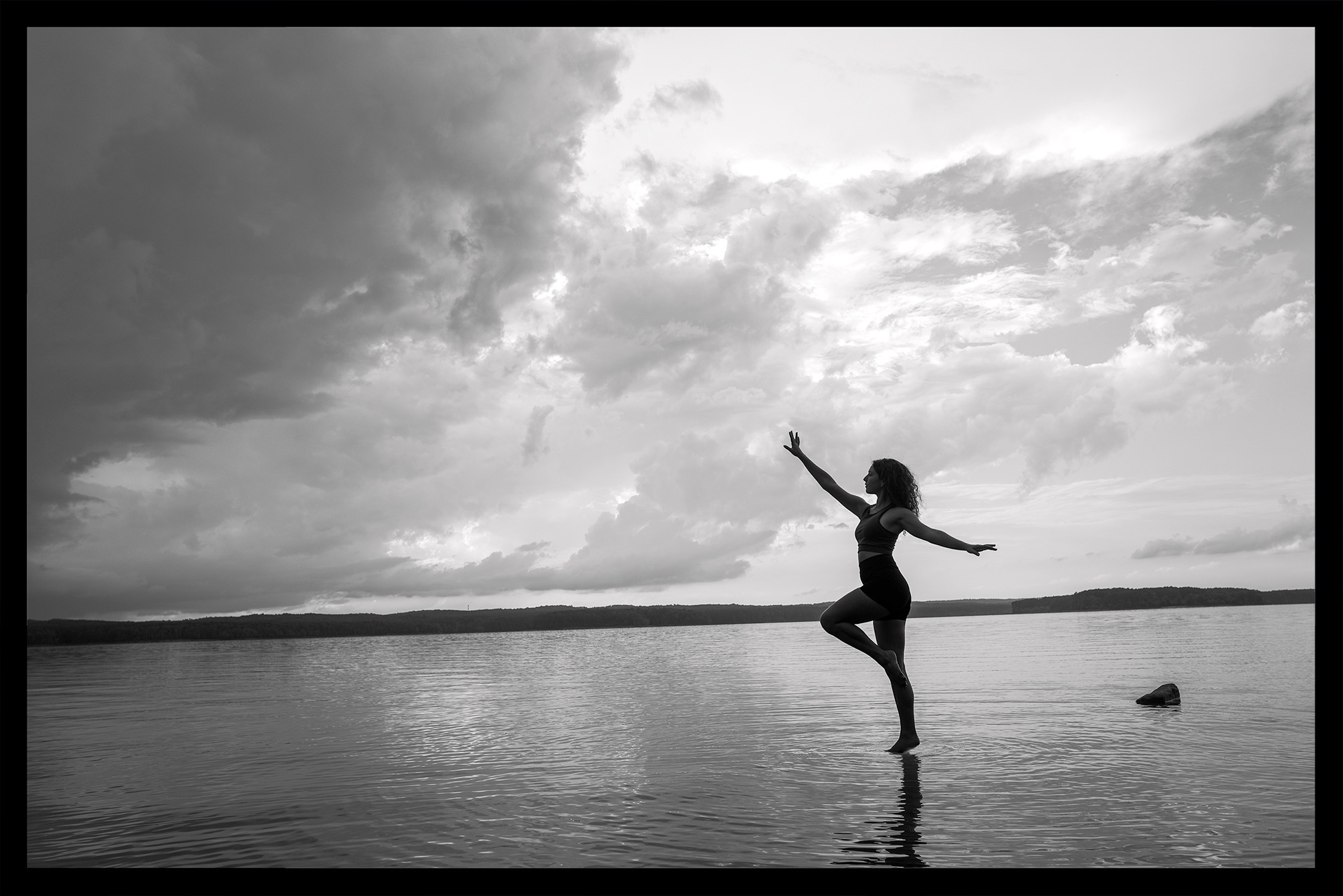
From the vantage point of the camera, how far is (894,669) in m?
7.06

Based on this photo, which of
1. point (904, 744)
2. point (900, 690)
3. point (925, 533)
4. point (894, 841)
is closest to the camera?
point (894, 841)

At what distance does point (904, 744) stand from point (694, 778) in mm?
1819

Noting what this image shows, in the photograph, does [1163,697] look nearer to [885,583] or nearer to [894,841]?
[885,583]

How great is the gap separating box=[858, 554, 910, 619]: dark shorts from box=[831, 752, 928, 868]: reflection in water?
2.08m

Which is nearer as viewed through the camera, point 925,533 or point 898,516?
point 925,533

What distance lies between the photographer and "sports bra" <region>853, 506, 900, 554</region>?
7.12 meters

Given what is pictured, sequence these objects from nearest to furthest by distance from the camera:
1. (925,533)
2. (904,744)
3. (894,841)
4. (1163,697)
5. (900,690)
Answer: (894,841), (925,533), (904,744), (900,690), (1163,697)

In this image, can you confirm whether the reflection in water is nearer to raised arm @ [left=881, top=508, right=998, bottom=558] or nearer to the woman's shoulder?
raised arm @ [left=881, top=508, right=998, bottom=558]

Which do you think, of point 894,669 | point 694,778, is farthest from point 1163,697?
point 694,778

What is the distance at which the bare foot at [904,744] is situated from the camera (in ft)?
22.2

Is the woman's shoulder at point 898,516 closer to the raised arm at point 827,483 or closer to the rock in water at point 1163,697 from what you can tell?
the raised arm at point 827,483

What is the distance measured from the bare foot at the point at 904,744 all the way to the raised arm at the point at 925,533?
153 cm
